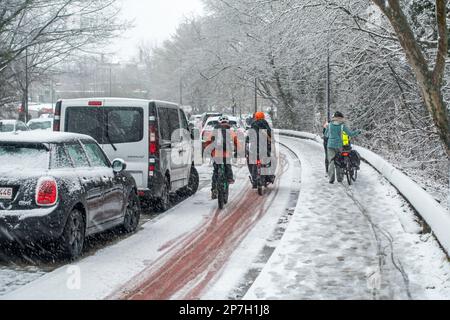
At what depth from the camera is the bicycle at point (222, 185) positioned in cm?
1320

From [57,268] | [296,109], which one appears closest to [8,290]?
[57,268]

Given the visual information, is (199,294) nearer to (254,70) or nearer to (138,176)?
(138,176)

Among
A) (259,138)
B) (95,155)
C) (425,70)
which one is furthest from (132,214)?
(259,138)

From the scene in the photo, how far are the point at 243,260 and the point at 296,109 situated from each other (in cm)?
4600

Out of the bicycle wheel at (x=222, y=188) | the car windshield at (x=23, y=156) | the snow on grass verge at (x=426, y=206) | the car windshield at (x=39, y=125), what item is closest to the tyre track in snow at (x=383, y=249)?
the snow on grass verge at (x=426, y=206)

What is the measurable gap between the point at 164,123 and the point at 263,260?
193 inches

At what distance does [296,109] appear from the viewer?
176 feet

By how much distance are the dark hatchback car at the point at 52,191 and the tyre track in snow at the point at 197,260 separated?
115cm

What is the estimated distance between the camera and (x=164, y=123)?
12625mm

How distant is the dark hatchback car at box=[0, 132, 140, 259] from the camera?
25.7 ft

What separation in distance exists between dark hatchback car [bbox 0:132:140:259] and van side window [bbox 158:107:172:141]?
279cm

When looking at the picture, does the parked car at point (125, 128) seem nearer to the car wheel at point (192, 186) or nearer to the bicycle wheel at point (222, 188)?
the bicycle wheel at point (222, 188)

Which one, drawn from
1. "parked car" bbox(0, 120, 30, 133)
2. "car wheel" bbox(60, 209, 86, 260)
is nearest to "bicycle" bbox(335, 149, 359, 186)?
"car wheel" bbox(60, 209, 86, 260)

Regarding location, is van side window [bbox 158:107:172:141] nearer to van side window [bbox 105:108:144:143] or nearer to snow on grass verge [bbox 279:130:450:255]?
van side window [bbox 105:108:144:143]
